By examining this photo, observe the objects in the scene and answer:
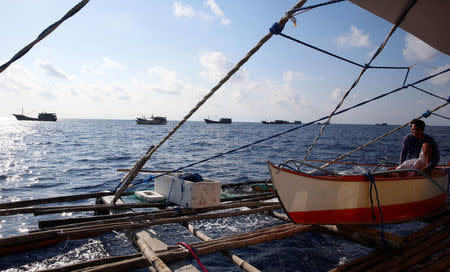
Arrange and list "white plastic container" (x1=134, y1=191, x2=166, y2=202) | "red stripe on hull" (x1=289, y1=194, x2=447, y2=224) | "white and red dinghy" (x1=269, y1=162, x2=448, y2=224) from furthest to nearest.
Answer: "white plastic container" (x1=134, y1=191, x2=166, y2=202), "red stripe on hull" (x1=289, y1=194, x2=447, y2=224), "white and red dinghy" (x1=269, y1=162, x2=448, y2=224)

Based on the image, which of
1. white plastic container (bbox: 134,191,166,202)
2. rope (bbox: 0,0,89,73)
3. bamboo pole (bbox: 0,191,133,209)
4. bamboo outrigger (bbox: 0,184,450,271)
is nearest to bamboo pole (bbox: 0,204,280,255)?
bamboo outrigger (bbox: 0,184,450,271)

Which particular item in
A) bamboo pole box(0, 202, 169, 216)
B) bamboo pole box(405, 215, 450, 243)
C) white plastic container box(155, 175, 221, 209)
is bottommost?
bamboo pole box(0, 202, 169, 216)

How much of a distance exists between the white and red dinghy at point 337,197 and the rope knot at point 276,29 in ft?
7.88

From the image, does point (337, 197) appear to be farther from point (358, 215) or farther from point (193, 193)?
point (193, 193)

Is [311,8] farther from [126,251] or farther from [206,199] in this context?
[126,251]

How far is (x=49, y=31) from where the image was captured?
275 cm

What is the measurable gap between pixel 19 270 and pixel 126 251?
7.60ft

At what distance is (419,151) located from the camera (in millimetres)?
7852

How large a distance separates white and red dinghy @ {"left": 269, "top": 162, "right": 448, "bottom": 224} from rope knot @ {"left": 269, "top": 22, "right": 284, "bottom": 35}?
2.40 m

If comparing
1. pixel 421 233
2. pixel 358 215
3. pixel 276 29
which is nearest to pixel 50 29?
pixel 276 29

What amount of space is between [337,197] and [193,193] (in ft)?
11.5

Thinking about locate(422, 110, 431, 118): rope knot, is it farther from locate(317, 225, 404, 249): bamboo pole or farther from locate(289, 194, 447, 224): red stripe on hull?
locate(317, 225, 404, 249): bamboo pole

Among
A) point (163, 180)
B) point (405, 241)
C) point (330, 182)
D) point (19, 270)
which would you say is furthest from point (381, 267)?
point (19, 270)

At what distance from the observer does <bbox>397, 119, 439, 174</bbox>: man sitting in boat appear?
272 inches
